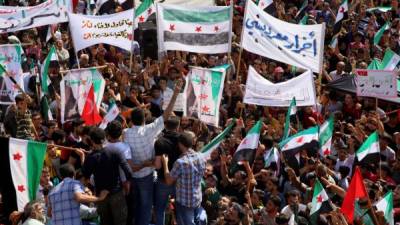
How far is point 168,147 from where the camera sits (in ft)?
36.6

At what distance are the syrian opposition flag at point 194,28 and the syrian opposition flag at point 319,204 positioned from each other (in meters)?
4.78

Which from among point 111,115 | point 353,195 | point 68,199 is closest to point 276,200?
point 353,195

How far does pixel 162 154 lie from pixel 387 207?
261 centimetres

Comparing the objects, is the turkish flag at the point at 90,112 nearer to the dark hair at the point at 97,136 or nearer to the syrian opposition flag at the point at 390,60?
the dark hair at the point at 97,136

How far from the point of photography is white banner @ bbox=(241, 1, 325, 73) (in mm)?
16125

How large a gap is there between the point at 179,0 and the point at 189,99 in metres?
11.7

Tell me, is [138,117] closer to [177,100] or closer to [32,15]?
[177,100]

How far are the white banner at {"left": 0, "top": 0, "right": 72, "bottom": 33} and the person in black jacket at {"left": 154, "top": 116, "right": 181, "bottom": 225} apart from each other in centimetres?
632

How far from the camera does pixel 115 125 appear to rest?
10.8m

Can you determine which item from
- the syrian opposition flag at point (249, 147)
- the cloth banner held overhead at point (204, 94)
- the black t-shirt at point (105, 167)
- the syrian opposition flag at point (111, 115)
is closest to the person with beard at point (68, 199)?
the black t-shirt at point (105, 167)

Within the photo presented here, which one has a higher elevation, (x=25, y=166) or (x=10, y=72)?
(x=25, y=166)

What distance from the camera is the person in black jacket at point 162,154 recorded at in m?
11.1

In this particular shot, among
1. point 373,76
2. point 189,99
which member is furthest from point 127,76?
point 373,76

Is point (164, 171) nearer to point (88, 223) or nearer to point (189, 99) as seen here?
point (88, 223)
